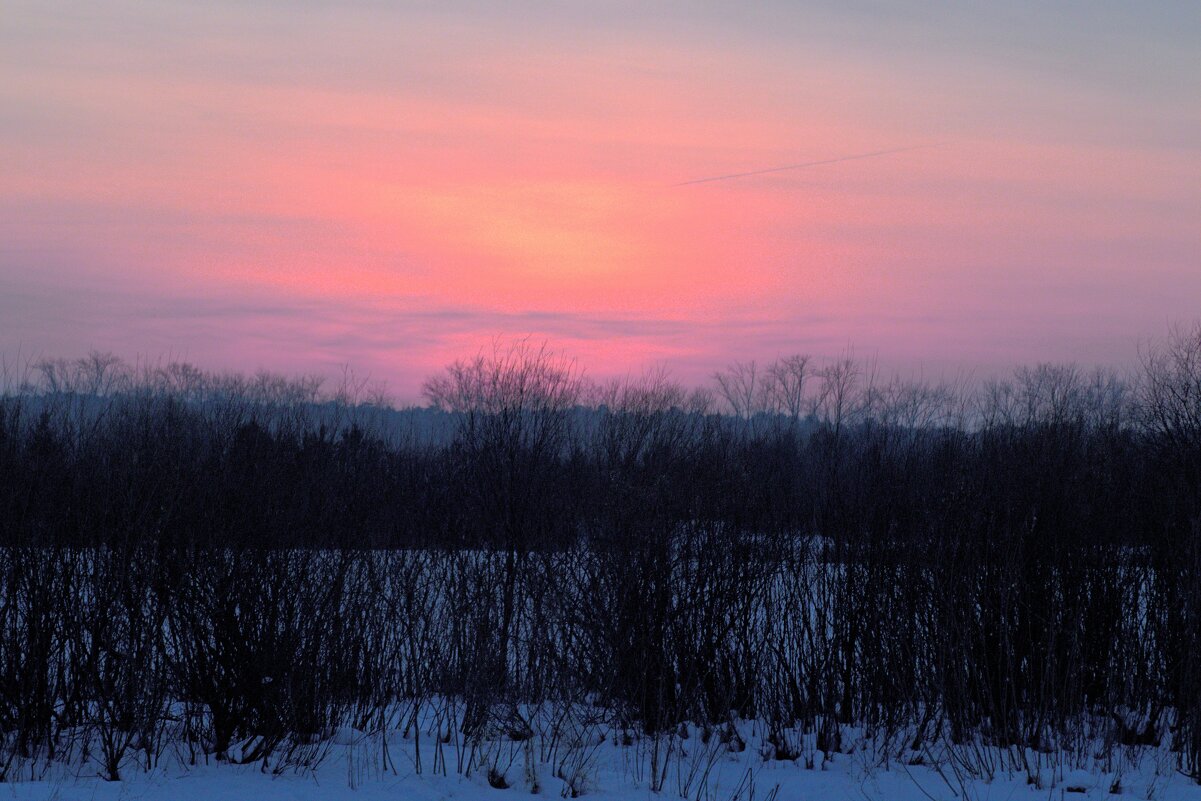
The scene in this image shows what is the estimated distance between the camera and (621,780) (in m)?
9.50

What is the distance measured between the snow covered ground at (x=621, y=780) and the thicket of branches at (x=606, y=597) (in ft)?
0.76

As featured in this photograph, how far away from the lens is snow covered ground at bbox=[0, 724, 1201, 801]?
870 cm

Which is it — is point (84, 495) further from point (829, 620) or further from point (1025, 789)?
point (1025, 789)

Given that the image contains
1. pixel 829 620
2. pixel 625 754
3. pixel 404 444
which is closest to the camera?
pixel 625 754

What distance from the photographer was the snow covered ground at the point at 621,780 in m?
8.70

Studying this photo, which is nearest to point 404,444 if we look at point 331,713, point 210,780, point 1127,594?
point 331,713

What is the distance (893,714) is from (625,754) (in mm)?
3165

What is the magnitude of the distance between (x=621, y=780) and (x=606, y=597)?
2267 mm

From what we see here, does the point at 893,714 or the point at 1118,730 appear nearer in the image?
the point at 1118,730

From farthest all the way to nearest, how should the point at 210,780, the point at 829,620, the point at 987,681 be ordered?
the point at 829,620 → the point at 987,681 → the point at 210,780

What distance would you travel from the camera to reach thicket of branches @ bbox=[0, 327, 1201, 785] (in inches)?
369

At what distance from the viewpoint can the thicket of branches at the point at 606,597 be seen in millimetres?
9367

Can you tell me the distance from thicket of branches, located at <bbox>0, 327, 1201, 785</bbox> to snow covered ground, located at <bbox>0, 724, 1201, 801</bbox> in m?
0.23

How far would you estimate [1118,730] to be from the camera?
10.4 m
